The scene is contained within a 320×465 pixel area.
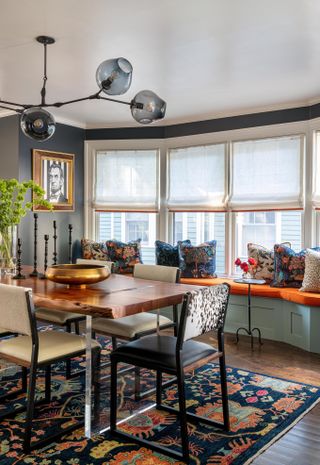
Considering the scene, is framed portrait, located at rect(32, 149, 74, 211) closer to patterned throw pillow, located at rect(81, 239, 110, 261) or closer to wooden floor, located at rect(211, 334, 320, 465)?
patterned throw pillow, located at rect(81, 239, 110, 261)

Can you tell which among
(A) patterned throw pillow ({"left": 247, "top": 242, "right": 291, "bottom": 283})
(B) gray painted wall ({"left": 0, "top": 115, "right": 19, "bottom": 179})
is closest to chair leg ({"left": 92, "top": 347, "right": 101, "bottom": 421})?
(A) patterned throw pillow ({"left": 247, "top": 242, "right": 291, "bottom": 283})

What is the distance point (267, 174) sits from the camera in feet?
17.7

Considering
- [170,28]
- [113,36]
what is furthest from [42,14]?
[170,28]

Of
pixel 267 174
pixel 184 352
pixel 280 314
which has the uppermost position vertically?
pixel 267 174

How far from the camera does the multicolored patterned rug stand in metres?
2.41

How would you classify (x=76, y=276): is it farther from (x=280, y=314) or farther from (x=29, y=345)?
(x=280, y=314)

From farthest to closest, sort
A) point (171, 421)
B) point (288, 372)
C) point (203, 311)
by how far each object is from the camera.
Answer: point (288, 372) < point (171, 421) < point (203, 311)

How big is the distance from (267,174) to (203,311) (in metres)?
3.31

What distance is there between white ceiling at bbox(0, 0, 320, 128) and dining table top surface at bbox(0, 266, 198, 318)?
1.77 meters

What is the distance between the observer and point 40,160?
232 inches

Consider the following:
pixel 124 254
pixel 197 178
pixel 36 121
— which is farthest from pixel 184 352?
pixel 197 178

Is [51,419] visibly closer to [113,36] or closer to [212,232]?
[113,36]

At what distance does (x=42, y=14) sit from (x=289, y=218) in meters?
3.51

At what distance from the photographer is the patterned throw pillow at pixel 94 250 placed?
608 centimetres
